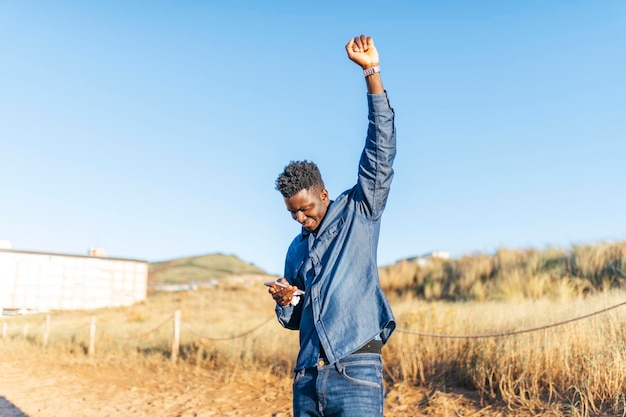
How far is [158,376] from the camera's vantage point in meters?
9.68

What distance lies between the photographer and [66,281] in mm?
19438

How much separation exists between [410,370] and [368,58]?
5.59 meters

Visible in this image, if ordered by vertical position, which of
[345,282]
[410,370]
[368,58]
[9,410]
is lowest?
[9,410]

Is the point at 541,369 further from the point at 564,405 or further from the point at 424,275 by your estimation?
the point at 424,275

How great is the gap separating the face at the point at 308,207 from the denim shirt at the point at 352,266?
4 centimetres

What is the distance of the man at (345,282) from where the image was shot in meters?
2.33

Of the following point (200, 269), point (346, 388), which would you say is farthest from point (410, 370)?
point (200, 269)

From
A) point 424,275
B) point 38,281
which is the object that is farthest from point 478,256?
point 38,281

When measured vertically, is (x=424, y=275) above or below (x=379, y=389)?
above

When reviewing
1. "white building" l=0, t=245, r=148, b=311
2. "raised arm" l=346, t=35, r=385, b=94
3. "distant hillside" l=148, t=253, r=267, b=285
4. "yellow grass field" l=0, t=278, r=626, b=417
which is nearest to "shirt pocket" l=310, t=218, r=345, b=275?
"raised arm" l=346, t=35, r=385, b=94

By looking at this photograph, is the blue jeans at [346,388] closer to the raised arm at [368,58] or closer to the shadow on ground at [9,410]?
the raised arm at [368,58]

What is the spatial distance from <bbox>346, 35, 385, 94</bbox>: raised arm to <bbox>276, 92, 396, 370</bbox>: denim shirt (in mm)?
44

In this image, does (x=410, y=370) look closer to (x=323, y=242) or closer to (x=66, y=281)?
(x=323, y=242)

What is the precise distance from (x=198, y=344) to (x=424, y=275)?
7.87 metres
